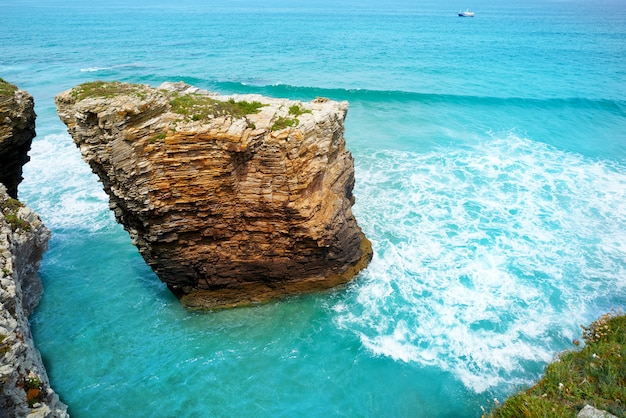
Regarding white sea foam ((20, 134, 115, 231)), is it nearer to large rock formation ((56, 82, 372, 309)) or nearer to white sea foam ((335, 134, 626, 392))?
large rock formation ((56, 82, 372, 309))

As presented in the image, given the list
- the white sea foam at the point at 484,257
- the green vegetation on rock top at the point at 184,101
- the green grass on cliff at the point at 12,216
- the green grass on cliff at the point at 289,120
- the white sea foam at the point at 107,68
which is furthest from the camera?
the white sea foam at the point at 107,68

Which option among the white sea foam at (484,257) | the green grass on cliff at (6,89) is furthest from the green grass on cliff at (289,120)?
the green grass on cliff at (6,89)

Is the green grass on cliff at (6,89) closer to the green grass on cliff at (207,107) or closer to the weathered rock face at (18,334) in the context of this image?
the weathered rock face at (18,334)

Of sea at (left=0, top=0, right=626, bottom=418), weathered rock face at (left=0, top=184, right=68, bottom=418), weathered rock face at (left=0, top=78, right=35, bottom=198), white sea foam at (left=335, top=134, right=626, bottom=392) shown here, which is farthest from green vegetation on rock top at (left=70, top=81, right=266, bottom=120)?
white sea foam at (left=335, top=134, right=626, bottom=392)

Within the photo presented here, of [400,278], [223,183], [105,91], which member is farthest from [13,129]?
[400,278]

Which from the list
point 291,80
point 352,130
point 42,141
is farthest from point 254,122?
point 291,80

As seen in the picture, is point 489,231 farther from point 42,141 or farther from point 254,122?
point 42,141
